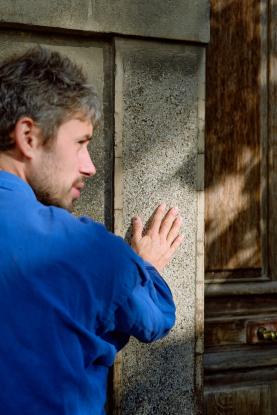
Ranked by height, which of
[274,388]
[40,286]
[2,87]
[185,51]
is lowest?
[274,388]

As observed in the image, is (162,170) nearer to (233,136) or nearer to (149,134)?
(149,134)

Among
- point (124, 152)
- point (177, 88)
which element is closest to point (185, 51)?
point (177, 88)

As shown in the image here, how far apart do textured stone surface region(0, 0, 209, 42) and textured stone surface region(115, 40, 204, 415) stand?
0.08m

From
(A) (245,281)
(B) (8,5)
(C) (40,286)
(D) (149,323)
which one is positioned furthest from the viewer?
(A) (245,281)

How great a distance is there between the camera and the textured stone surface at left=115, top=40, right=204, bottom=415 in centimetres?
313

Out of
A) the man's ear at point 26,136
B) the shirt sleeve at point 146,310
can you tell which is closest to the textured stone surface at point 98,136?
the shirt sleeve at point 146,310

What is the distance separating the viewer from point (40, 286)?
68.0 inches

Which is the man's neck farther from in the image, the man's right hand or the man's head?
the man's right hand

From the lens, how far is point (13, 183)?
188cm

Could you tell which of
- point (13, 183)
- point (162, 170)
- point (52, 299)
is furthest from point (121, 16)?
point (52, 299)

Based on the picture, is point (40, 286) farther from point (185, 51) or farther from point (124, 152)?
point (185, 51)

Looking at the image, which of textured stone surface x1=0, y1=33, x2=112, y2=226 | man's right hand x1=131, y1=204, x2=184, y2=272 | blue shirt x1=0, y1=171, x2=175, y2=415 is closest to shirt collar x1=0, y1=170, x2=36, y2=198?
blue shirt x1=0, y1=171, x2=175, y2=415

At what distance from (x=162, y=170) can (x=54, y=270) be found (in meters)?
1.54

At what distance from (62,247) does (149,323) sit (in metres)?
0.43
